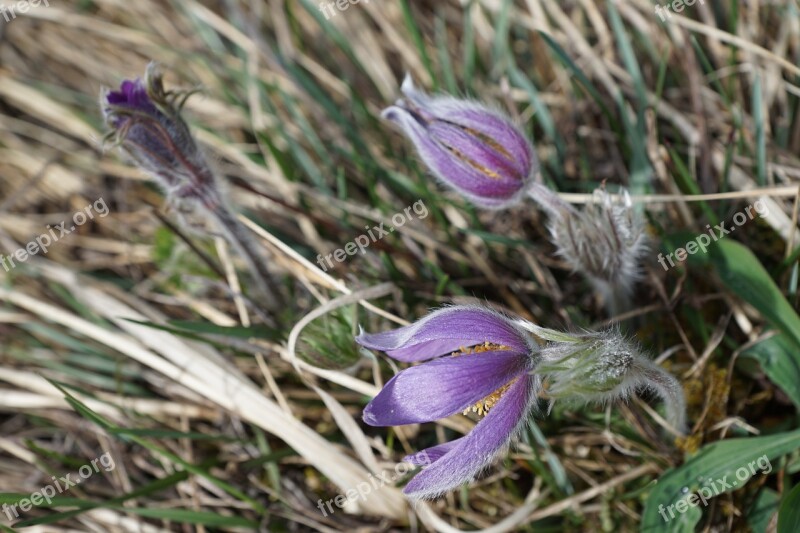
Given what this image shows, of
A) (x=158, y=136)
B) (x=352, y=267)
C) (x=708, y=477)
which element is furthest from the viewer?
(x=352, y=267)

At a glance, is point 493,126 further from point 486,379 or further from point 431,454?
point 431,454

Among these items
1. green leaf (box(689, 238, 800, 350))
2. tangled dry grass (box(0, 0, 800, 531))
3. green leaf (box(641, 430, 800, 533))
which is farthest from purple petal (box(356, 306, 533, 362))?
green leaf (box(689, 238, 800, 350))

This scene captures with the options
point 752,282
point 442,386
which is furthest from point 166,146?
point 752,282

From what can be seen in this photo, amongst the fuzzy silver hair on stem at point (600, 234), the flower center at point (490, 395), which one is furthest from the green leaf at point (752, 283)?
the flower center at point (490, 395)

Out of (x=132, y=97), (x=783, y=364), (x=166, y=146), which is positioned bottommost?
(x=783, y=364)

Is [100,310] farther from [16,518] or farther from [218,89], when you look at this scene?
[218,89]

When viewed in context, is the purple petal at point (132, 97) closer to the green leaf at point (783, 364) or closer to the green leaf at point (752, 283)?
the green leaf at point (752, 283)
